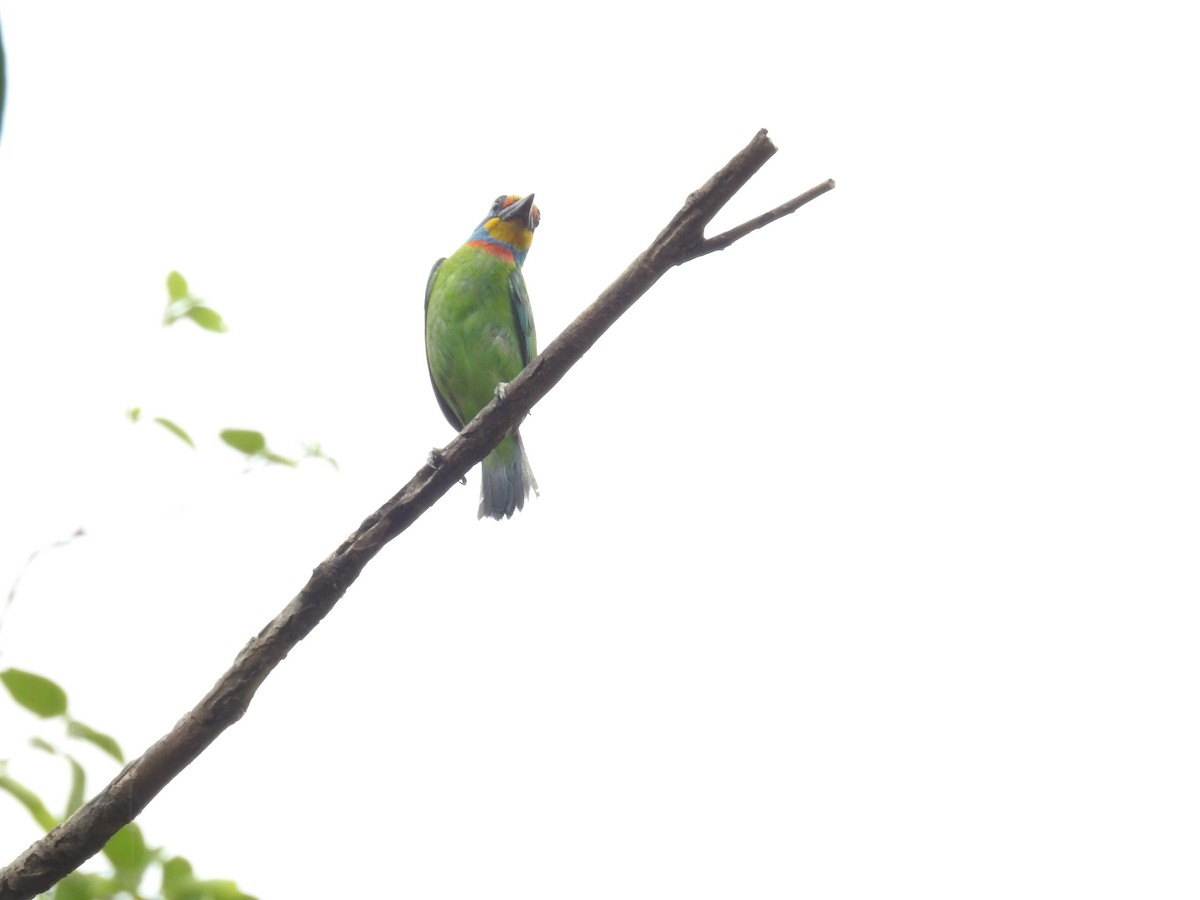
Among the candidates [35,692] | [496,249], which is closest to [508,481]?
[496,249]

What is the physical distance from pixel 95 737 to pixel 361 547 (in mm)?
1124

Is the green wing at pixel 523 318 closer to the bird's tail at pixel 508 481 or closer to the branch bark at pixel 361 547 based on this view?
the bird's tail at pixel 508 481

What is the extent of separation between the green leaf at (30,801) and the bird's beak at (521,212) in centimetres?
597

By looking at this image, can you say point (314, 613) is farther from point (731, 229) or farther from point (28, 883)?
point (731, 229)

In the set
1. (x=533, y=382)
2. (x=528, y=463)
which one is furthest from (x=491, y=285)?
(x=533, y=382)

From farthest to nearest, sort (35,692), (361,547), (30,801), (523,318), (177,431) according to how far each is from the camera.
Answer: (523,318)
(361,547)
(177,431)
(30,801)
(35,692)

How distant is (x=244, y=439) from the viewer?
221cm

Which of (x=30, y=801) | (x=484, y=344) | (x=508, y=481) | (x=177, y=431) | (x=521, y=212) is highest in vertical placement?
(x=521, y=212)

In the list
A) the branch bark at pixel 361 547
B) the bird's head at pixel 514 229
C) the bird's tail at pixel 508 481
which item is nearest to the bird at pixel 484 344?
the bird's tail at pixel 508 481

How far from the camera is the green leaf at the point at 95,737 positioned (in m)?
1.47

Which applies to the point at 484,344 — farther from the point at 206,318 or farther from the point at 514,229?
the point at 206,318

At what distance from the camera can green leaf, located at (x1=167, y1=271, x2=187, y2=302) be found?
2.23 metres

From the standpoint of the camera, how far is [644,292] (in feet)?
9.13

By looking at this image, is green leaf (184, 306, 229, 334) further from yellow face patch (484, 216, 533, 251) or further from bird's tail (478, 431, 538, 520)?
yellow face patch (484, 216, 533, 251)
